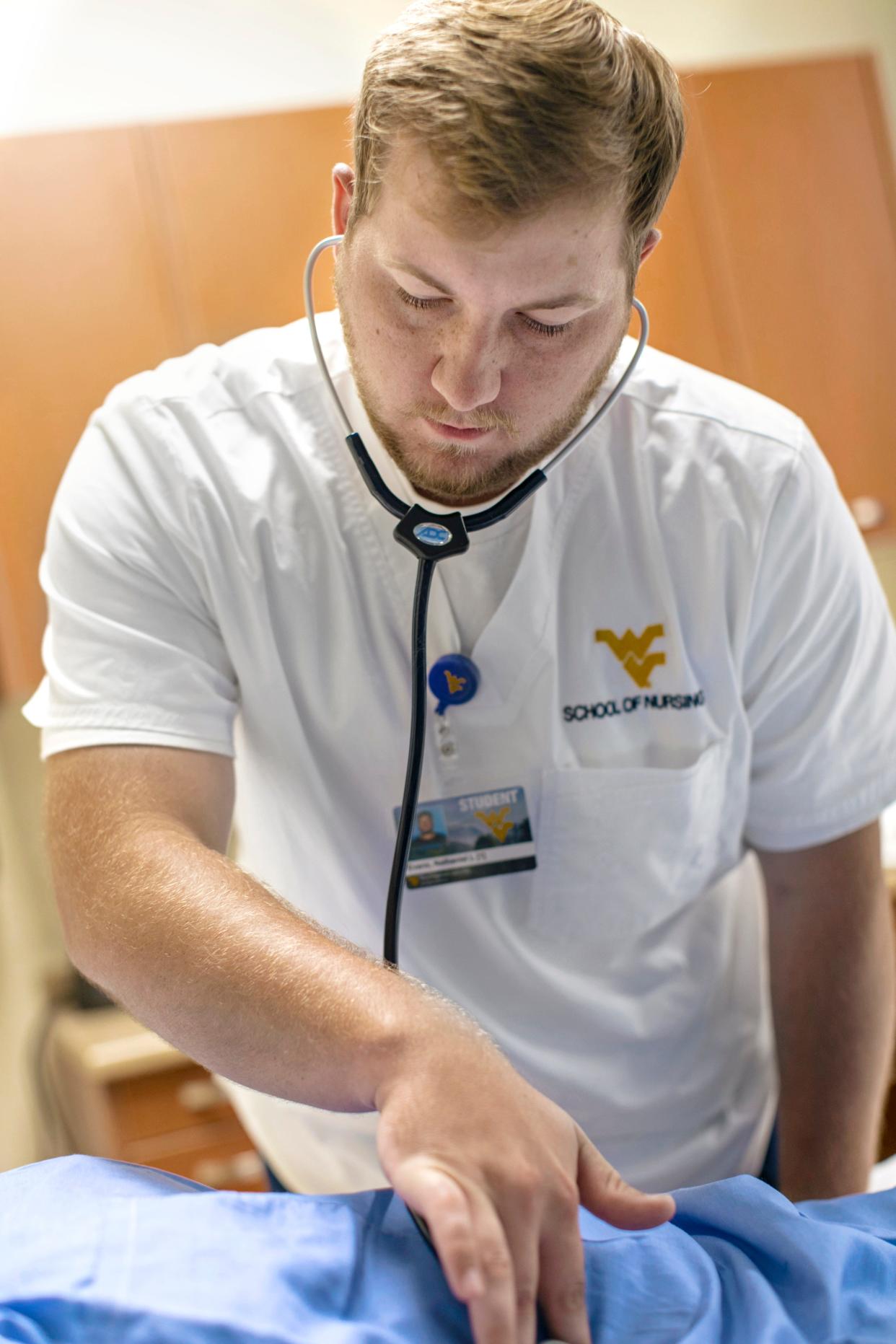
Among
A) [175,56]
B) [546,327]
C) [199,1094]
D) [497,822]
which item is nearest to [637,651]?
[497,822]

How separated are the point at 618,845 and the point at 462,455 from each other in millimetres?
386

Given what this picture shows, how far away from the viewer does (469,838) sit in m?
1.08

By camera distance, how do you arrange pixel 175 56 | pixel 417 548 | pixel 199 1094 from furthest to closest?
pixel 175 56, pixel 199 1094, pixel 417 548

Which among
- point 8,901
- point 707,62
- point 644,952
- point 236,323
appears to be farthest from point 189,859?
point 707,62

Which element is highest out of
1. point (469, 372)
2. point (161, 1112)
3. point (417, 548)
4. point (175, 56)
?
point (175, 56)

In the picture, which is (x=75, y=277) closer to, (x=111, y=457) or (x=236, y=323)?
(x=236, y=323)

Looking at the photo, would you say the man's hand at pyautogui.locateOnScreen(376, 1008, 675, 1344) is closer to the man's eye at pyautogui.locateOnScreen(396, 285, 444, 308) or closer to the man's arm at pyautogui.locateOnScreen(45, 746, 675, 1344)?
the man's arm at pyautogui.locateOnScreen(45, 746, 675, 1344)

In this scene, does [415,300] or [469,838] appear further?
[469,838]

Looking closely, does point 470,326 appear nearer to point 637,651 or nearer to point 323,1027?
point 637,651

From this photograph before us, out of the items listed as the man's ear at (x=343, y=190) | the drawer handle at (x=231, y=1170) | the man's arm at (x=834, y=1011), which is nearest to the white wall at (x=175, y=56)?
the man's ear at (x=343, y=190)

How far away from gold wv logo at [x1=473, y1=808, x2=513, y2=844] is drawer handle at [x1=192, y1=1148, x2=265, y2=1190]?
64.9 inches

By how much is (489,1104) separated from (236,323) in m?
2.01

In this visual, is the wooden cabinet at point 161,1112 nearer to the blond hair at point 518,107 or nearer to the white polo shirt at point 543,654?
the white polo shirt at point 543,654

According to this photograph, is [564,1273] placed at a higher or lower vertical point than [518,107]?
lower
